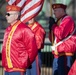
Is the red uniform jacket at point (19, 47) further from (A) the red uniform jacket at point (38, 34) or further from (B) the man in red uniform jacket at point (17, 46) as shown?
(A) the red uniform jacket at point (38, 34)

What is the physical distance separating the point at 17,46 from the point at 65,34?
1.97 metres

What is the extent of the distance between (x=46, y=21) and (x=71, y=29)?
301 centimetres

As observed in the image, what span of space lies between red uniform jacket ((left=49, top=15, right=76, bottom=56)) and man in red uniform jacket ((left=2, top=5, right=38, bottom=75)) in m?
1.63

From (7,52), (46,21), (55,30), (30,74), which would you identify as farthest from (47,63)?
(7,52)

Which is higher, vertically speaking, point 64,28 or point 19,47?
point 64,28

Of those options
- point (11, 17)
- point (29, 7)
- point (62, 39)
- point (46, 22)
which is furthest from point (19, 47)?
point (46, 22)

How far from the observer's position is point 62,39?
9.87m

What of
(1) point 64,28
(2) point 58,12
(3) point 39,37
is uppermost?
(2) point 58,12

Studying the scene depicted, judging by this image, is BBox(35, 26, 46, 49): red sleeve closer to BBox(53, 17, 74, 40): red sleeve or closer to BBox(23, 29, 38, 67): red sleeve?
BBox(53, 17, 74, 40): red sleeve

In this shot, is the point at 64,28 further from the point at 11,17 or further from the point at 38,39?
the point at 11,17

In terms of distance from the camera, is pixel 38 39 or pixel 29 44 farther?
pixel 38 39

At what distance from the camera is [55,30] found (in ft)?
31.7

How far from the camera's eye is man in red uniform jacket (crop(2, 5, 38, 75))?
316 inches

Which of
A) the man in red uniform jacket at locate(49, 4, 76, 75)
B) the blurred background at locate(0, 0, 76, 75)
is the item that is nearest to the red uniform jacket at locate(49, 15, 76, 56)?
the man in red uniform jacket at locate(49, 4, 76, 75)
